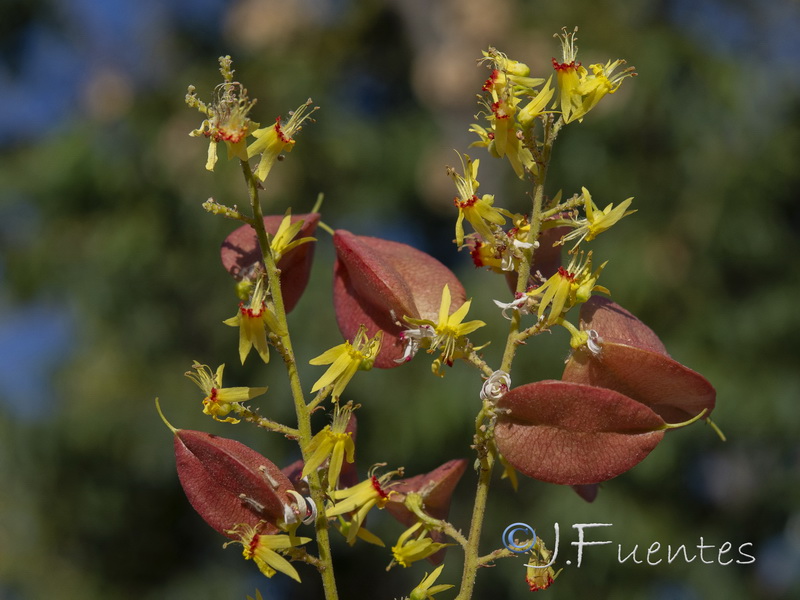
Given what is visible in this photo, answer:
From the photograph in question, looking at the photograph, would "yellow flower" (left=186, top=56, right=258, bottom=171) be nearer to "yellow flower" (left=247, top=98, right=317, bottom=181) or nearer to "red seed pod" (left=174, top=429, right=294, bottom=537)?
"yellow flower" (left=247, top=98, right=317, bottom=181)

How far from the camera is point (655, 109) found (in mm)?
3836

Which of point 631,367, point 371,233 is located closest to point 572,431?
point 631,367

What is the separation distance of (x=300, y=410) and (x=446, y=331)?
0.09 metres

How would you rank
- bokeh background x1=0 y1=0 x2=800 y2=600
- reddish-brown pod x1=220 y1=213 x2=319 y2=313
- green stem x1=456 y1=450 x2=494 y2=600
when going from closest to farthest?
green stem x1=456 y1=450 x2=494 y2=600, reddish-brown pod x1=220 y1=213 x2=319 y2=313, bokeh background x1=0 y1=0 x2=800 y2=600

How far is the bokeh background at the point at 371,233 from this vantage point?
3508mm

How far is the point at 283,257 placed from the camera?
1.80 ft

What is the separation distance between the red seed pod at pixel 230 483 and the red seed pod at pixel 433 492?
76 mm

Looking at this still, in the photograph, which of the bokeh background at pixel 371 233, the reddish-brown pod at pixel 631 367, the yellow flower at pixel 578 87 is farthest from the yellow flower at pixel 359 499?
the bokeh background at pixel 371 233

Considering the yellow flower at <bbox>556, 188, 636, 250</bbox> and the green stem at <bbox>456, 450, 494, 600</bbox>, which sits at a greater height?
the yellow flower at <bbox>556, 188, 636, 250</bbox>

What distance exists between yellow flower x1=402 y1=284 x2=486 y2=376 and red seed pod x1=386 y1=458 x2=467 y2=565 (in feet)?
0.24

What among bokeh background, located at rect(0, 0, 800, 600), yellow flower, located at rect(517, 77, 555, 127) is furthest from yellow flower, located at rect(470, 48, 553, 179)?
bokeh background, located at rect(0, 0, 800, 600)

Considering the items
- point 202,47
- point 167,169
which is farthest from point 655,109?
point 202,47

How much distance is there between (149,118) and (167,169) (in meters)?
0.25

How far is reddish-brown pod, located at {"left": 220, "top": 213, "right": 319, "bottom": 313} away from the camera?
1.78 ft
